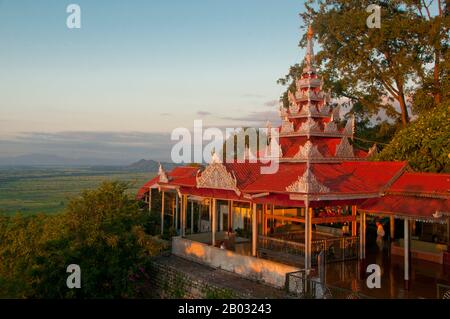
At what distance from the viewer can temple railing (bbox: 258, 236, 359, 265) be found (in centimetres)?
1316

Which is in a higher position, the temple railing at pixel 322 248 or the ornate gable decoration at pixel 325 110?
the ornate gable decoration at pixel 325 110

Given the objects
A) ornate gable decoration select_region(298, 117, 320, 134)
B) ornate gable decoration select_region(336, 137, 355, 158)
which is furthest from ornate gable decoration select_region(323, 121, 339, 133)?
ornate gable decoration select_region(336, 137, 355, 158)

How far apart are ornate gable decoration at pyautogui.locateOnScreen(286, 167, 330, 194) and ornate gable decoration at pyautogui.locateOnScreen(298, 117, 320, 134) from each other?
181 inches

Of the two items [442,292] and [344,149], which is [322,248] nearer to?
[442,292]

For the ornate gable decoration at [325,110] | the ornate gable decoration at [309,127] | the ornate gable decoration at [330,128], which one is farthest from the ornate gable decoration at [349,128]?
the ornate gable decoration at [309,127]

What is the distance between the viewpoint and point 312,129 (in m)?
16.1

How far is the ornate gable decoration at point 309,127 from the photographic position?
1599 centimetres

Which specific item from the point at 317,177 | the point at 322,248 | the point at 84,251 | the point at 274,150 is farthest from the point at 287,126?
the point at 84,251

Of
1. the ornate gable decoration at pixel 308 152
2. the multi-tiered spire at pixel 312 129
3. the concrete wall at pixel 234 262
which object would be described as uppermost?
the multi-tiered spire at pixel 312 129

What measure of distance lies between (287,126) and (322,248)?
17.7 ft

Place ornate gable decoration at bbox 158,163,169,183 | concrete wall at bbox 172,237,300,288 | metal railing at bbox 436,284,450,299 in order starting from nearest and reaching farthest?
1. metal railing at bbox 436,284,450,299
2. concrete wall at bbox 172,237,300,288
3. ornate gable decoration at bbox 158,163,169,183

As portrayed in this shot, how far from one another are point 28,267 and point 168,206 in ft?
36.2

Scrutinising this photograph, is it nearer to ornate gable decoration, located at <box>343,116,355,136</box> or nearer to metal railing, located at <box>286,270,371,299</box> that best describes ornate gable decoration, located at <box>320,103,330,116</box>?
ornate gable decoration, located at <box>343,116,355,136</box>

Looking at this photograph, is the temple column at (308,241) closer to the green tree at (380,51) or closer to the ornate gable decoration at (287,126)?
the ornate gable decoration at (287,126)
